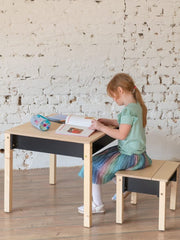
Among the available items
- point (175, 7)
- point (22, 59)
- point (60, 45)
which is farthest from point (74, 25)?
point (175, 7)

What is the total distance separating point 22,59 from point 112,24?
39.1 inches

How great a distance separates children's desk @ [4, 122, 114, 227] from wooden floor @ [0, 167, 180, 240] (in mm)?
163

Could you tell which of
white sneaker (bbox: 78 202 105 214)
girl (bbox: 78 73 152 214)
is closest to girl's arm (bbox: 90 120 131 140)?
girl (bbox: 78 73 152 214)

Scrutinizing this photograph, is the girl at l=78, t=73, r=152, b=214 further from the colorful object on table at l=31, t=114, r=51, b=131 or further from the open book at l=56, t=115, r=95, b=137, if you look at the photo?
the colorful object on table at l=31, t=114, r=51, b=131

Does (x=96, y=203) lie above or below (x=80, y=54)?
below

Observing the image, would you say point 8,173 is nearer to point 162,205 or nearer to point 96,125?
point 96,125

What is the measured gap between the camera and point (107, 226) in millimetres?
3410

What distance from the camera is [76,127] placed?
11.5ft

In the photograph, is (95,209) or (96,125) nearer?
(96,125)

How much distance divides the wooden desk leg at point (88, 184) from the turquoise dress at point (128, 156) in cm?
19

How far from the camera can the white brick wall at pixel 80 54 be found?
179 inches

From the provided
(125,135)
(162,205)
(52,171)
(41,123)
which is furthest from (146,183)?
(52,171)

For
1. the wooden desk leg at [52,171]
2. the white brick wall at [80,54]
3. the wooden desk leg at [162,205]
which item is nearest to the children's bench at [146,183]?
the wooden desk leg at [162,205]

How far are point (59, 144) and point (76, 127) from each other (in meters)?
0.24
